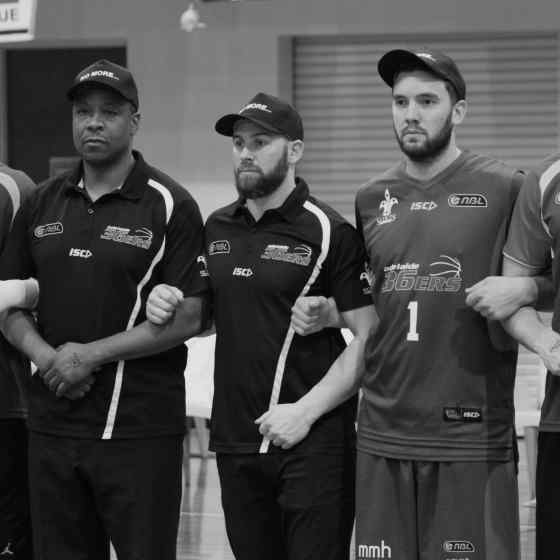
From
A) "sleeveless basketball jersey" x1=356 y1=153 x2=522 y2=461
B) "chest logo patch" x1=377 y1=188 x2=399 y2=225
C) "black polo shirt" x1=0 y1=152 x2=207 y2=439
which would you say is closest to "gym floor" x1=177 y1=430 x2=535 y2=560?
"black polo shirt" x1=0 y1=152 x2=207 y2=439

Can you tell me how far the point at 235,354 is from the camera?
15.2 ft

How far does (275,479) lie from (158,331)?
2.24 ft

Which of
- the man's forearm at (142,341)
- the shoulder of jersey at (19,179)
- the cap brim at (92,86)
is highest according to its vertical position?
the cap brim at (92,86)

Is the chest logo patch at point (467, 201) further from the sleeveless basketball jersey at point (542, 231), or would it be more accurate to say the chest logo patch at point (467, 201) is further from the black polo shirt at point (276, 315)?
the black polo shirt at point (276, 315)

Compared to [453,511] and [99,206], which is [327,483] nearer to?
[453,511]

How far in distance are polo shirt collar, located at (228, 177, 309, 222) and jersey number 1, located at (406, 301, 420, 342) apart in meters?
0.61

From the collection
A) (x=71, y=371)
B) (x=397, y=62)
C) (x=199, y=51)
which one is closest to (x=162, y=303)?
(x=71, y=371)

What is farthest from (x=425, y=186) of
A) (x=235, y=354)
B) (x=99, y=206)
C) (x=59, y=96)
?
(x=59, y=96)

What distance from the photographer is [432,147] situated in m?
4.43

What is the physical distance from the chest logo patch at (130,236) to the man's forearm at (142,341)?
0.89 ft

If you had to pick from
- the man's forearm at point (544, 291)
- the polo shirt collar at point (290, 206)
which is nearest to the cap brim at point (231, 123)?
the polo shirt collar at point (290, 206)

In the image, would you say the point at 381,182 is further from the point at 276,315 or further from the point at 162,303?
the point at 162,303

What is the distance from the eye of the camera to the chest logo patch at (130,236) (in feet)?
15.4

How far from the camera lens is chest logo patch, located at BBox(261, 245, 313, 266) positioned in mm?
4617
